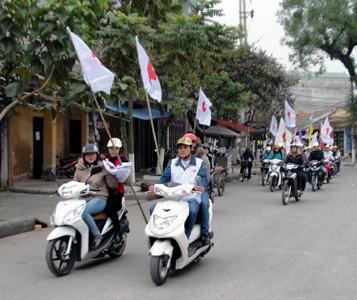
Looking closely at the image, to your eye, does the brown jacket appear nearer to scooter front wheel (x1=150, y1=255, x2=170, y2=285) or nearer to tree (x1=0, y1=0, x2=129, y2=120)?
scooter front wheel (x1=150, y1=255, x2=170, y2=285)

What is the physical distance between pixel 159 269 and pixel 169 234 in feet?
1.33

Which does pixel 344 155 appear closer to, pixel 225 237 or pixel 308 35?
pixel 308 35

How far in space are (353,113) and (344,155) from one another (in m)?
12.6

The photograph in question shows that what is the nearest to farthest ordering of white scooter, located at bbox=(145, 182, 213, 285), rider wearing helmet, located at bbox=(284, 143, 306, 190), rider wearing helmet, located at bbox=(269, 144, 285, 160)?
white scooter, located at bbox=(145, 182, 213, 285) → rider wearing helmet, located at bbox=(284, 143, 306, 190) → rider wearing helmet, located at bbox=(269, 144, 285, 160)

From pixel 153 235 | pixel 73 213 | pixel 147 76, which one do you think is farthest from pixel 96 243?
pixel 147 76

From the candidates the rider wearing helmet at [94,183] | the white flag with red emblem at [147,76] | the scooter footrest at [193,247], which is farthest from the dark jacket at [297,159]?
the rider wearing helmet at [94,183]

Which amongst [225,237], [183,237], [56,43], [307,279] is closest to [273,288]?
[307,279]

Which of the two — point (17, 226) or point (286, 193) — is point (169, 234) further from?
point (286, 193)

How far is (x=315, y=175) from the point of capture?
631 inches

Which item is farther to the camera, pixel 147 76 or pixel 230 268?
pixel 147 76

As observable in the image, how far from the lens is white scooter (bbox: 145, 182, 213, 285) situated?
4.86m

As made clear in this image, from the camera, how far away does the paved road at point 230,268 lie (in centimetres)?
474

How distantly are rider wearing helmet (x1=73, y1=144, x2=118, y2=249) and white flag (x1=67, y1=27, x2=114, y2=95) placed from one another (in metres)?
1.08

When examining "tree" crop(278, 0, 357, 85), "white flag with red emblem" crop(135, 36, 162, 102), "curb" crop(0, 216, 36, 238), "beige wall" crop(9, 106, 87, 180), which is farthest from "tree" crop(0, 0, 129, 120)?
"tree" crop(278, 0, 357, 85)
